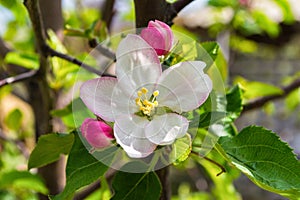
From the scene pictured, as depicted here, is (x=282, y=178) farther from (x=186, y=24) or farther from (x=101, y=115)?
(x=186, y=24)

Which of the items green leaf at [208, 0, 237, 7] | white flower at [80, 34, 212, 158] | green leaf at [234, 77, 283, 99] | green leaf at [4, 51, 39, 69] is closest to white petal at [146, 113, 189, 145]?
white flower at [80, 34, 212, 158]

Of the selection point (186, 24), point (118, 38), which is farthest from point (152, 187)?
point (186, 24)

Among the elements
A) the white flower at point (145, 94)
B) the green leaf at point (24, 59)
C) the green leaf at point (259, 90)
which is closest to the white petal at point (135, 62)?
the white flower at point (145, 94)

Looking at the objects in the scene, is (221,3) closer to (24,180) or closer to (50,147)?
(24,180)

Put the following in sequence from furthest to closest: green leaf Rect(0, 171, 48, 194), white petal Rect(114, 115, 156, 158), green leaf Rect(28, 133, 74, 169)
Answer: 1. green leaf Rect(0, 171, 48, 194)
2. green leaf Rect(28, 133, 74, 169)
3. white petal Rect(114, 115, 156, 158)

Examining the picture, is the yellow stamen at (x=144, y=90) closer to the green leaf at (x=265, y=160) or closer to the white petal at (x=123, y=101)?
the white petal at (x=123, y=101)

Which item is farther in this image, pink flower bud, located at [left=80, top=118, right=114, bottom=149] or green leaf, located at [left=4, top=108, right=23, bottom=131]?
green leaf, located at [left=4, top=108, right=23, bottom=131]

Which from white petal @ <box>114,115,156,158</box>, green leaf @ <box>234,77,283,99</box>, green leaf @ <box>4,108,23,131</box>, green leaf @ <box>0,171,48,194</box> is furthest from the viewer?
green leaf @ <box>4,108,23,131</box>

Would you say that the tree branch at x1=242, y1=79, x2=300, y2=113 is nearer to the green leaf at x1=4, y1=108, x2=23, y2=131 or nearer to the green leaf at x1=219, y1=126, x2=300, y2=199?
the green leaf at x1=219, y1=126, x2=300, y2=199
